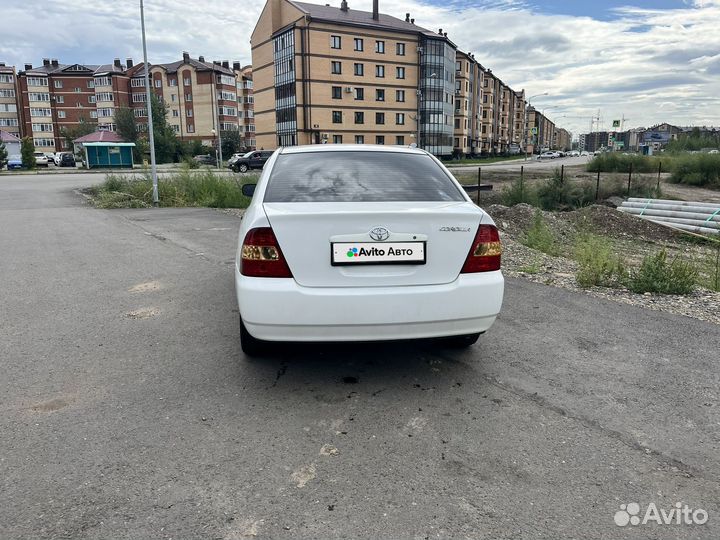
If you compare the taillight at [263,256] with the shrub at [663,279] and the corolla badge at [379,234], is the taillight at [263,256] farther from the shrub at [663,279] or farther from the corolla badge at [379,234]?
the shrub at [663,279]

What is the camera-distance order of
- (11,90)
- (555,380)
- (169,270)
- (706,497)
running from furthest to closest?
(11,90) → (169,270) → (555,380) → (706,497)

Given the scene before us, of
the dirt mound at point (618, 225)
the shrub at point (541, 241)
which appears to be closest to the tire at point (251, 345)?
the shrub at point (541, 241)

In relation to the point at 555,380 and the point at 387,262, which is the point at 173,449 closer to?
the point at 387,262

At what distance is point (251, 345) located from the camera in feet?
12.8

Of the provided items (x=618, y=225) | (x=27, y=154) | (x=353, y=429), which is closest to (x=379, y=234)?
(x=353, y=429)

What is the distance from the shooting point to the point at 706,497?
95.7 inches

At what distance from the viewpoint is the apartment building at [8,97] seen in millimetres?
105375

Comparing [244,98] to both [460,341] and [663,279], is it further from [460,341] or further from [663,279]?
[460,341]

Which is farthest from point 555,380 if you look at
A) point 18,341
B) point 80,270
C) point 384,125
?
point 384,125

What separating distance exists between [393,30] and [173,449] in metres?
71.2

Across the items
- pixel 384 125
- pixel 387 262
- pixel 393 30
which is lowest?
pixel 387 262

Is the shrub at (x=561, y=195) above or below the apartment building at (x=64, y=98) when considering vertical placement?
below

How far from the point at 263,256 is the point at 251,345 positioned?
2.89 ft

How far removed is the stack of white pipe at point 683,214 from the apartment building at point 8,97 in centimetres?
12122
